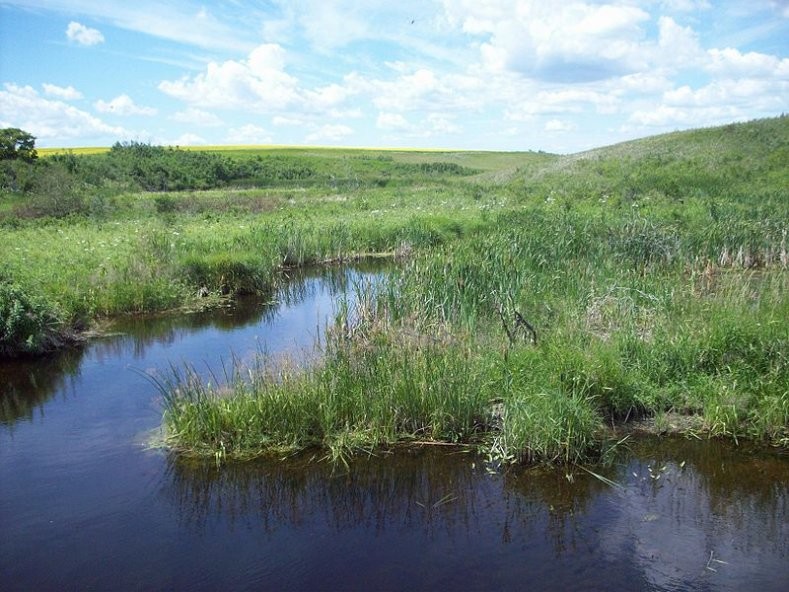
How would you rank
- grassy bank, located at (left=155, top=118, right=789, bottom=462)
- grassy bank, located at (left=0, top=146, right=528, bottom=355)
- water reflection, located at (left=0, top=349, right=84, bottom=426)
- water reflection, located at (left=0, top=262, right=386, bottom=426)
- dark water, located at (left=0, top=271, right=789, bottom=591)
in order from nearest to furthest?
dark water, located at (left=0, top=271, right=789, bottom=591), grassy bank, located at (left=155, top=118, right=789, bottom=462), water reflection, located at (left=0, top=349, right=84, bottom=426), water reflection, located at (left=0, top=262, right=386, bottom=426), grassy bank, located at (left=0, top=146, right=528, bottom=355)

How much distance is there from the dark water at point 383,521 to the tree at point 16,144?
28.6 meters

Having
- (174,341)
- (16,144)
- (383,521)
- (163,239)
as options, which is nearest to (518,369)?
(383,521)

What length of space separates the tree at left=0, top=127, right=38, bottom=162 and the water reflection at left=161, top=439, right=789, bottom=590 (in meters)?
30.6

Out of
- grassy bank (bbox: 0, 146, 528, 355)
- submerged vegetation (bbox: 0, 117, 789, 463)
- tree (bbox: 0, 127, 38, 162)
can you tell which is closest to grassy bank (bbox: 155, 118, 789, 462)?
submerged vegetation (bbox: 0, 117, 789, 463)

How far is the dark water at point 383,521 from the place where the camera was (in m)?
5.32

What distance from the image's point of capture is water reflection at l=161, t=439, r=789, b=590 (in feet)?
17.7

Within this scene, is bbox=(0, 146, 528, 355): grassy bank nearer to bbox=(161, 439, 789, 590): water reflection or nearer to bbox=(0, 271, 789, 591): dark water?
bbox=(0, 271, 789, 591): dark water

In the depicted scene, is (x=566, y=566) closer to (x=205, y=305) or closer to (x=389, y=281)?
(x=389, y=281)

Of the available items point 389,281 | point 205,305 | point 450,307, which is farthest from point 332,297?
point 450,307

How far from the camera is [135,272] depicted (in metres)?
14.5

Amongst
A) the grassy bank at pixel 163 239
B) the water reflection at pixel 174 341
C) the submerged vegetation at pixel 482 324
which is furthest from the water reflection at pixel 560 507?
the grassy bank at pixel 163 239

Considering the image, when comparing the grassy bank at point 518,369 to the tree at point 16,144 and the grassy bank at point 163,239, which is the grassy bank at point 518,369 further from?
the tree at point 16,144

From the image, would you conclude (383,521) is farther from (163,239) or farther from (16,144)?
(16,144)

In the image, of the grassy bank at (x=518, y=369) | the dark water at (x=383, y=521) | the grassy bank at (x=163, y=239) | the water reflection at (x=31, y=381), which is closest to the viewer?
the dark water at (x=383, y=521)
